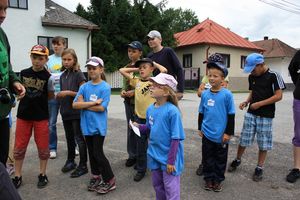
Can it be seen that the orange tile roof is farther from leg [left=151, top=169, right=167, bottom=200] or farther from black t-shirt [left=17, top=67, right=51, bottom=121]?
leg [left=151, top=169, right=167, bottom=200]

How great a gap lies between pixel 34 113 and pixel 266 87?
10.5ft

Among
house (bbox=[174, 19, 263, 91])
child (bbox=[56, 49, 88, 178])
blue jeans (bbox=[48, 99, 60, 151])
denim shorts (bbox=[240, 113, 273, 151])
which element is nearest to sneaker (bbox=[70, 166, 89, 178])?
child (bbox=[56, 49, 88, 178])

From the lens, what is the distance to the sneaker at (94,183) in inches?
158

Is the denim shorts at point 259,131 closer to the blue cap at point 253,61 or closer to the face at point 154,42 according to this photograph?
the blue cap at point 253,61

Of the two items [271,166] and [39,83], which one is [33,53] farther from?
[271,166]

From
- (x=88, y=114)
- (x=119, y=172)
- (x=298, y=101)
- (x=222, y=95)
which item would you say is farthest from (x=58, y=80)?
(x=298, y=101)

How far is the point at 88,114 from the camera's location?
4.02m

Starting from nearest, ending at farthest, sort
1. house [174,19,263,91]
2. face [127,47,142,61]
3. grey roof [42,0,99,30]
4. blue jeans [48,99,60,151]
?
face [127,47,142,61]
blue jeans [48,99,60,151]
grey roof [42,0,99,30]
house [174,19,263,91]

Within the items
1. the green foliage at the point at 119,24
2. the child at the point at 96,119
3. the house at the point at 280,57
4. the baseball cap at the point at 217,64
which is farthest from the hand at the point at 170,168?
the house at the point at 280,57

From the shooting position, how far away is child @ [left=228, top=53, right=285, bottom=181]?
14.5ft

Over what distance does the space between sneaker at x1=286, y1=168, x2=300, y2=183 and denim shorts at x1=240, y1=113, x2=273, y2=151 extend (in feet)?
1.49

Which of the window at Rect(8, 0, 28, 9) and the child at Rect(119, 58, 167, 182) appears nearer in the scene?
the child at Rect(119, 58, 167, 182)

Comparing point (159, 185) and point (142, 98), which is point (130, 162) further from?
point (159, 185)

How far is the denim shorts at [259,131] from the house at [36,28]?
18.4m
